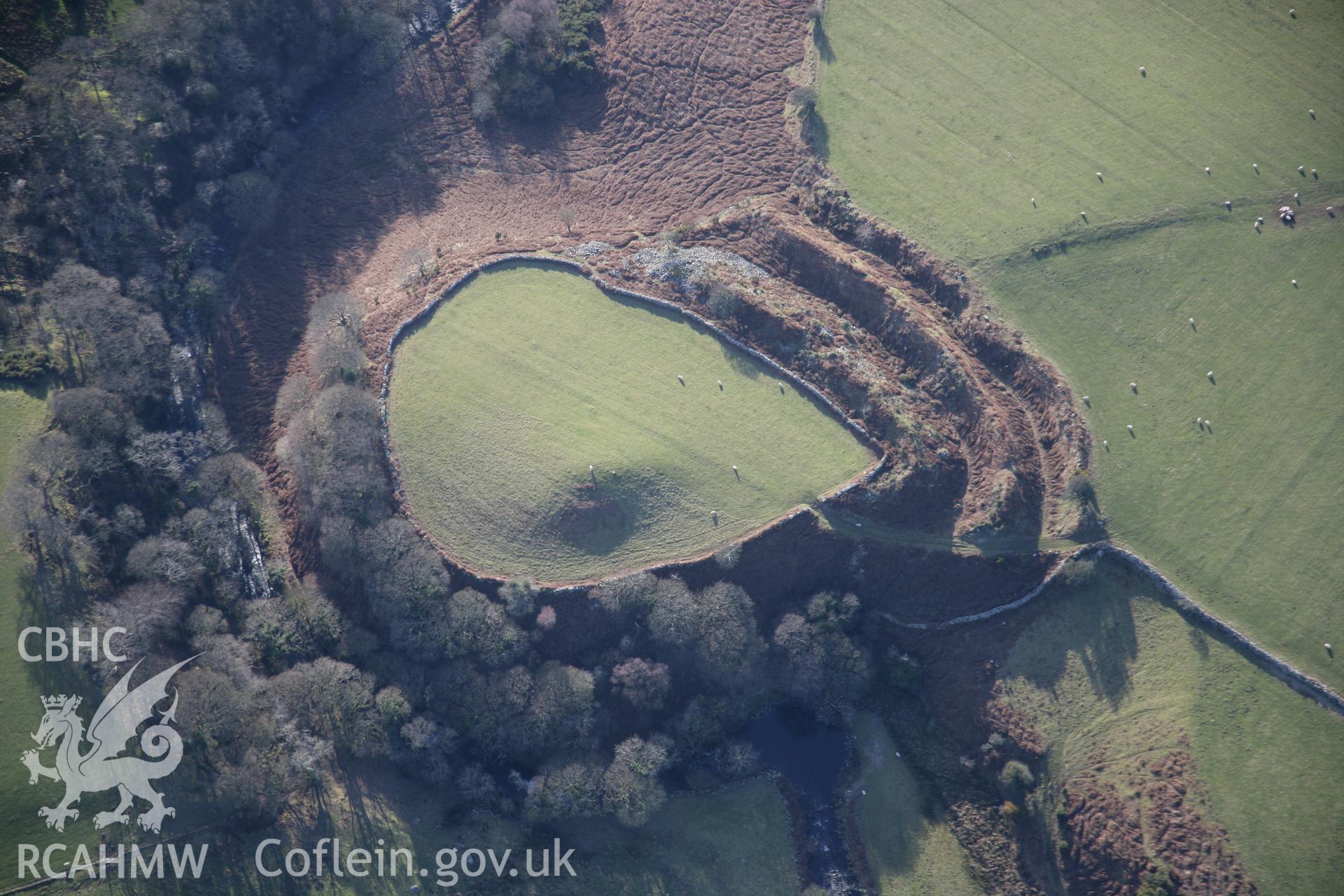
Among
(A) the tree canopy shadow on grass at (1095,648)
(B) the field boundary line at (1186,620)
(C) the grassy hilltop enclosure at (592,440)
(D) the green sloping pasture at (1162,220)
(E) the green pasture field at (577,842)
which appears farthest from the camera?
(C) the grassy hilltop enclosure at (592,440)

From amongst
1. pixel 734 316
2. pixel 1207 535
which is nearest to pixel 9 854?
pixel 734 316

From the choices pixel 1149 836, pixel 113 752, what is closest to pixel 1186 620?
pixel 1149 836

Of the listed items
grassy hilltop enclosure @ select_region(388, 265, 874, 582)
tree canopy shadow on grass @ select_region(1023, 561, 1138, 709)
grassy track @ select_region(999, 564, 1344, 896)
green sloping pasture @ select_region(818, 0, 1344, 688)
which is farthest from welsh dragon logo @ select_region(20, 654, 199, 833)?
green sloping pasture @ select_region(818, 0, 1344, 688)

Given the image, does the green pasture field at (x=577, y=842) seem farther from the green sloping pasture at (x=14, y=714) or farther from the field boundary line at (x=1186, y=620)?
the field boundary line at (x=1186, y=620)

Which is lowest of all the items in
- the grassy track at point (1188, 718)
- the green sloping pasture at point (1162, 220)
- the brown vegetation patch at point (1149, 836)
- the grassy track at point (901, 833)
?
the grassy track at point (901, 833)

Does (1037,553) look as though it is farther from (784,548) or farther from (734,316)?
(734,316)

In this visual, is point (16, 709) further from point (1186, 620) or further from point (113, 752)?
point (1186, 620)

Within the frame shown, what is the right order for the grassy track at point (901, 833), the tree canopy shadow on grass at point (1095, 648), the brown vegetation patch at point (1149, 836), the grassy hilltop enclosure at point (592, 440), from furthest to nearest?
the grassy hilltop enclosure at point (592, 440) → the grassy track at point (901, 833) → the tree canopy shadow on grass at point (1095, 648) → the brown vegetation patch at point (1149, 836)

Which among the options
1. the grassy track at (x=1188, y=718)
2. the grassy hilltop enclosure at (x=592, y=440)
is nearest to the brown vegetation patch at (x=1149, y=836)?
the grassy track at (x=1188, y=718)
